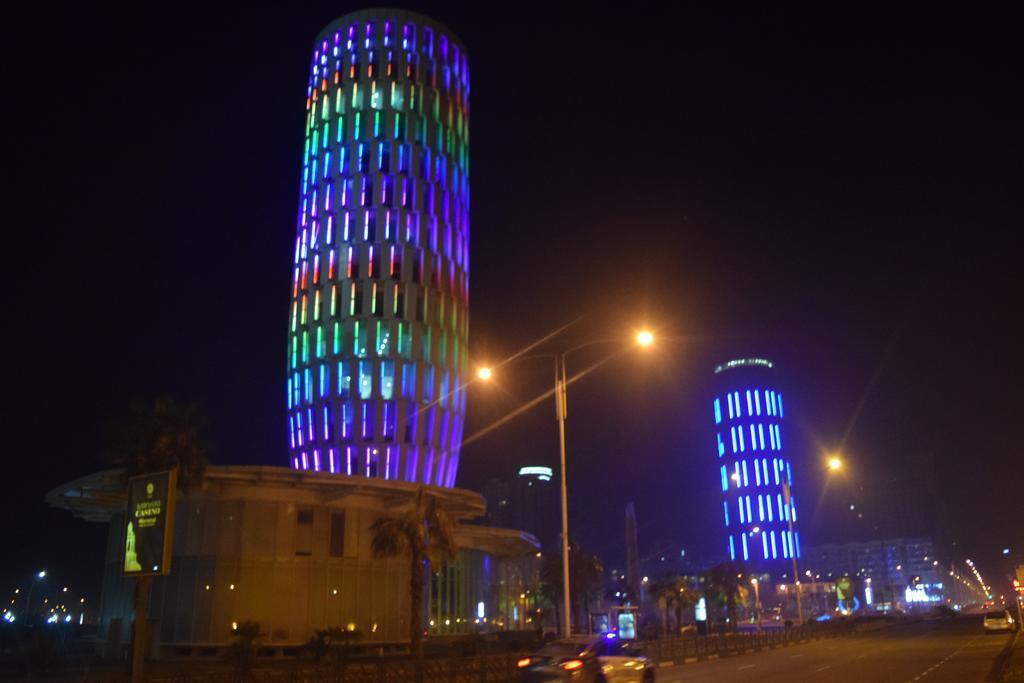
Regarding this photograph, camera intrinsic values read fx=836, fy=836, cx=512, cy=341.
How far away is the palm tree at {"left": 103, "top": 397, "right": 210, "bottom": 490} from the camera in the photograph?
33.5m

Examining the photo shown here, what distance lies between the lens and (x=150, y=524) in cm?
2220

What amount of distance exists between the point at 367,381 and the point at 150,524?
58.7m

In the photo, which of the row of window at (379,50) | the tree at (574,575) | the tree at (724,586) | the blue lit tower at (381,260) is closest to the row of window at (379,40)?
the row of window at (379,50)

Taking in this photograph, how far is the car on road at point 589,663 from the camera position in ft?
65.3

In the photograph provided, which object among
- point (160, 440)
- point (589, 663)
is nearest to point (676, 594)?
point (160, 440)

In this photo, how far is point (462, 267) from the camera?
299 feet

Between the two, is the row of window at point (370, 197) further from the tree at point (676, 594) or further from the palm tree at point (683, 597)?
the palm tree at point (683, 597)

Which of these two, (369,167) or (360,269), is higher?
(369,167)

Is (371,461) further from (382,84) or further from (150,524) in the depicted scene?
(150,524)

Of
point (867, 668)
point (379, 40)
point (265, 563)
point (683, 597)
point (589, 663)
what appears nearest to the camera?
point (589, 663)

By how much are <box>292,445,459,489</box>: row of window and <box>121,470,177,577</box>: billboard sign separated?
55026mm

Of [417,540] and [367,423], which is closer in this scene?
[417,540]

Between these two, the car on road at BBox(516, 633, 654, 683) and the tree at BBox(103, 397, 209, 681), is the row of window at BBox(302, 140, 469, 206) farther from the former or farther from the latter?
the car on road at BBox(516, 633, 654, 683)

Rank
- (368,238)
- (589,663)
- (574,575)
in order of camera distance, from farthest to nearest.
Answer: (368,238) → (574,575) → (589,663)
